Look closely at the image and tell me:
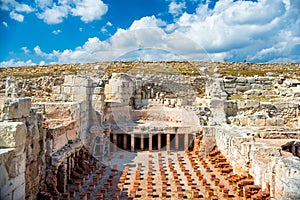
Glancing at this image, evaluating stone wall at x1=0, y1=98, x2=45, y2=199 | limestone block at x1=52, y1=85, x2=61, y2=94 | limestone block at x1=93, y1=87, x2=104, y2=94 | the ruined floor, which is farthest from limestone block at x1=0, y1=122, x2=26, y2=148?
limestone block at x1=52, y1=85, x2=61, y2=94

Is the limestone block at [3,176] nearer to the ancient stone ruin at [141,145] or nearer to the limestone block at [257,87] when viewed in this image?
the ancient stone ruin at [141,145]

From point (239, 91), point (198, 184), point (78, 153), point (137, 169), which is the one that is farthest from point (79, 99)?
point (239, 91)

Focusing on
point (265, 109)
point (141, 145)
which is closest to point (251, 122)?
point (265, 109)

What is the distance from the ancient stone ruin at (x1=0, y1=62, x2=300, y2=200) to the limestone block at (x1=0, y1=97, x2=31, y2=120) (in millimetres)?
25

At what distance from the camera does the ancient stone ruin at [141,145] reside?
8.73 meters

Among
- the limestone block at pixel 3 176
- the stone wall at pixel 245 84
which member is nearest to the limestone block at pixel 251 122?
the stone wall at pixel 245 84

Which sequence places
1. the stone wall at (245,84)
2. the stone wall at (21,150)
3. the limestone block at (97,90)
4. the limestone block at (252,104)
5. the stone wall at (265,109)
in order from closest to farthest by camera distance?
the stone wall at (21,150)
the limestone block at (97,90)
the stone wall at (265,109)
the limestone block at (252,104)
the stone wall at (245,84)

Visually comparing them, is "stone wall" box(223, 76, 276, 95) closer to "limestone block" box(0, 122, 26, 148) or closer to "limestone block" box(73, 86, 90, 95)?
"limestone block" box(73, 86, 90, 95)

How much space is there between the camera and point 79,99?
17.8 m

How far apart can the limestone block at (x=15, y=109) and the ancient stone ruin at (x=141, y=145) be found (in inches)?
1.0

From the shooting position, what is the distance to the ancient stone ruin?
8727 mm

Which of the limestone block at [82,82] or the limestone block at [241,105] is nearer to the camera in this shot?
the limestone block at [82,82]

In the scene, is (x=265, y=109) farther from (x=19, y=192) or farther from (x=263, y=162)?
(x=19, y=192)

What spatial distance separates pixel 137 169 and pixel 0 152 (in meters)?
9.84
